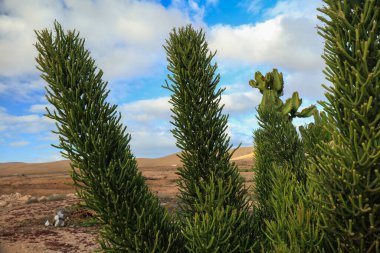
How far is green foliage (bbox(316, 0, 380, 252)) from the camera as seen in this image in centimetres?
337

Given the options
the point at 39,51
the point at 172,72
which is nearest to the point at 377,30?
the point at 172,72

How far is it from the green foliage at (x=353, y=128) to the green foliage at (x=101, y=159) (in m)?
1.93

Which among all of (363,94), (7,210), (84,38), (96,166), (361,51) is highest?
(84,38)

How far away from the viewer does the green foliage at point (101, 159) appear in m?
4.18

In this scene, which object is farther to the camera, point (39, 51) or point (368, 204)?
point (39, 51)

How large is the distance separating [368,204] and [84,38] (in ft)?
13.1

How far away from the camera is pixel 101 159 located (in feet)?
13.8

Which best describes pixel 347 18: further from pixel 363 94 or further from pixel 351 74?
pixel 363 94

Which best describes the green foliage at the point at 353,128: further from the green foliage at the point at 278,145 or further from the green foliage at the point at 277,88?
the green foliage at the point at 277,88

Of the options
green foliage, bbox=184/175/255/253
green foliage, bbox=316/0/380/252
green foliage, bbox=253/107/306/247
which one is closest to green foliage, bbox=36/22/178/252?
green foliage, bbox=184/175/255/253

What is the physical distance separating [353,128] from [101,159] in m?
2.78

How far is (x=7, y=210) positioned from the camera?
56.4 feet

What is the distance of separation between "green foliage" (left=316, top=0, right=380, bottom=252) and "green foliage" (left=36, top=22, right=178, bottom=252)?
1934 millimetres

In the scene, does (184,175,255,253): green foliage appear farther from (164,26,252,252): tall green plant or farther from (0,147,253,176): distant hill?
(0,147,253,176): distant hill
